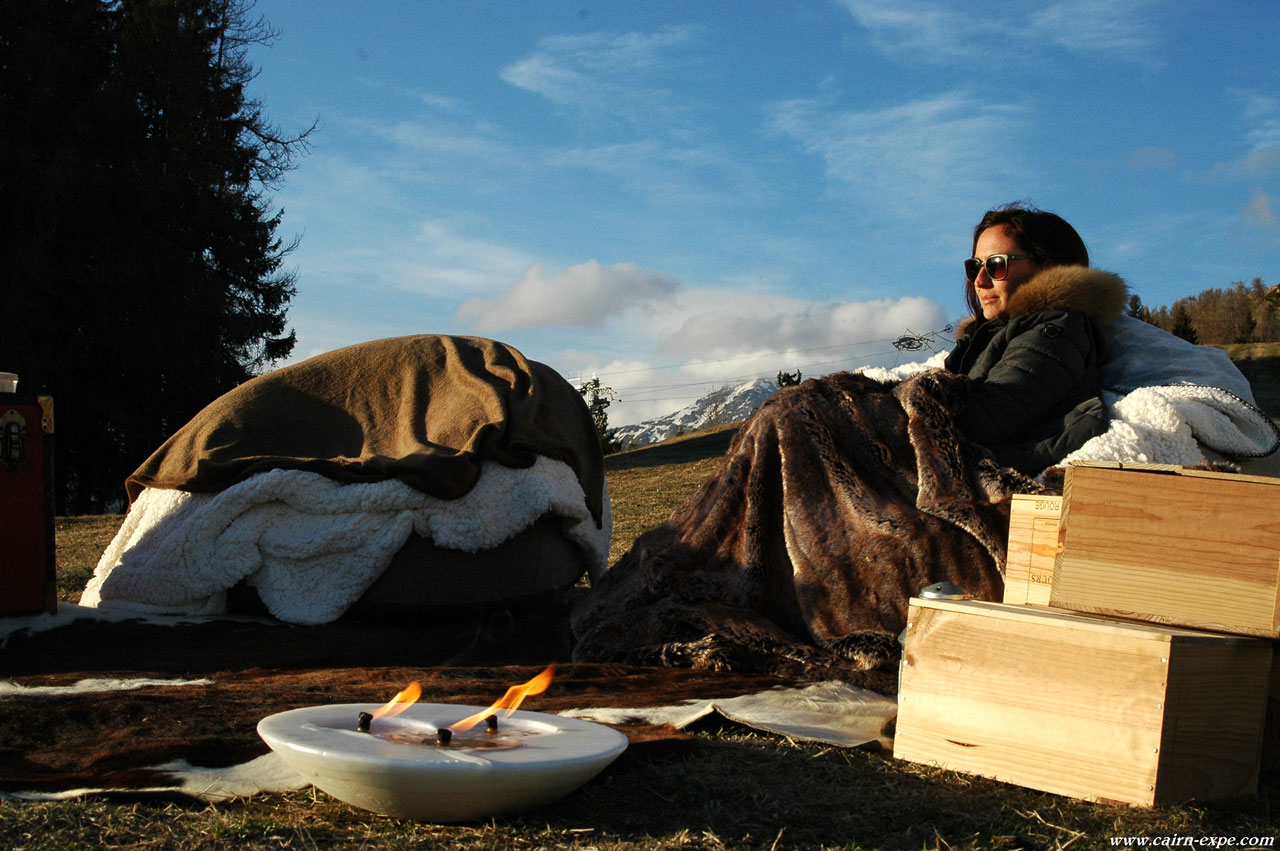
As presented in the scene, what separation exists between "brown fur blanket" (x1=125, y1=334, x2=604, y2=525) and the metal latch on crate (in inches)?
19.9

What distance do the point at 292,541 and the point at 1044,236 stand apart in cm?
316

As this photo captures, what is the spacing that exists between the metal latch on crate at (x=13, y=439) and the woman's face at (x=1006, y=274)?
12.0 ft

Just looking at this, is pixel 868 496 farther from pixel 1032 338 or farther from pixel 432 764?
pixel 432 764

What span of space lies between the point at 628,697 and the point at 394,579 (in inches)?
74.7

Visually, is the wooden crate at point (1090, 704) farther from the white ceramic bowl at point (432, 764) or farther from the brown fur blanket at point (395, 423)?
the brown fur blanket at point (395, 423)

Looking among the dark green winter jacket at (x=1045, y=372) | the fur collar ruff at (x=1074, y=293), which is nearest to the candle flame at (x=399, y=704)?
the dark green winter jacket at (x=1045, y=372)

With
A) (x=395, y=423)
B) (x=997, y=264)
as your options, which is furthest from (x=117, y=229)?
(x=997, y=264)

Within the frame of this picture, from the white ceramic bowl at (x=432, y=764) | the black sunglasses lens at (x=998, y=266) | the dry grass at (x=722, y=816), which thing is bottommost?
the dry grass at (x=722, y=816)

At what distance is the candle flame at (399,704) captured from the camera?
183cm

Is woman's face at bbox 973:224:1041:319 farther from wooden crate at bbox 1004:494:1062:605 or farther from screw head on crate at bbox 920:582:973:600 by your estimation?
screw head on crate at bbox 920:582:973:600

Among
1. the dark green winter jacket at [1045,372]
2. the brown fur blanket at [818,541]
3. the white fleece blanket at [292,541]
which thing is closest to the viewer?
the brown fur blanket at [818,541]

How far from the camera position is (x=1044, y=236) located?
12.8 feet

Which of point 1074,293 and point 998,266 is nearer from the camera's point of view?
point 1074,293

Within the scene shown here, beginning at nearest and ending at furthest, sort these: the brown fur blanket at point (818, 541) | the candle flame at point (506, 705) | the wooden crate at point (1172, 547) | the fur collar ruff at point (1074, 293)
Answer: the candle flame at point (506, 705) → the wooden crate at point (1172, 547) → the brown fur blanket at point (818, 541) → the fur collar ruff at point (1074, 293)
